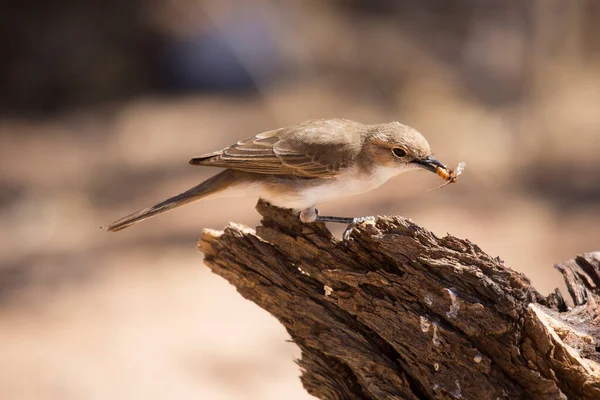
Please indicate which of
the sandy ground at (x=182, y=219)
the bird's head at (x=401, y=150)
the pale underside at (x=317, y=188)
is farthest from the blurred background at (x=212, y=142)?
the bird's head at (x=401, y=150)

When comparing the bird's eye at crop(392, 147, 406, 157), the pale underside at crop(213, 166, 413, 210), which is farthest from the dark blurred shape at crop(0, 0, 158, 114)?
the bird's eye at crop(392, 147, 406, 157)

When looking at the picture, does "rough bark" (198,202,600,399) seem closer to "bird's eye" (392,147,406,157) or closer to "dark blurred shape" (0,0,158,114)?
"bird's eye" (392,147,406,157)

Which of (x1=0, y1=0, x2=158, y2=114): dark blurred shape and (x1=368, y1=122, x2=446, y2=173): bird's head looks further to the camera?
(x1=0, y1=0, x2=158, y2=114): dark blurred shape

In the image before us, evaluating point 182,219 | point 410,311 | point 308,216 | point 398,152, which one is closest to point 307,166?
point 308,216

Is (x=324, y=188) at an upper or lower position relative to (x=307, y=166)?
lower

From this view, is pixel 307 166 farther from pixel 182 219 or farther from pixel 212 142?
pixel 212 142

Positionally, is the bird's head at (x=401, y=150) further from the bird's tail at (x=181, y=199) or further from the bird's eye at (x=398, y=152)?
the bird's tail at (x=181, y=199)

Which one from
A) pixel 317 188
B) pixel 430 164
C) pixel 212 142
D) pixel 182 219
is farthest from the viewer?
pixel 212 142
